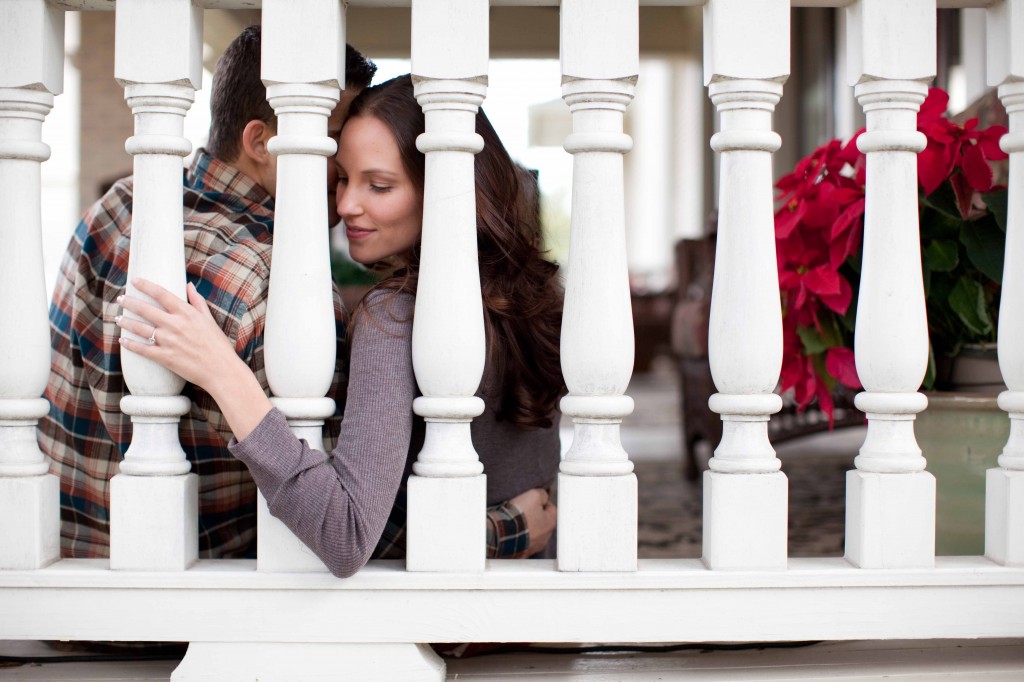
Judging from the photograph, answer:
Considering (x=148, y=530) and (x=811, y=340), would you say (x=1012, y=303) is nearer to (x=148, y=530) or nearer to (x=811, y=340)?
(x=811, y=340)

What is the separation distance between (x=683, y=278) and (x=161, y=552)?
3049 millimetres

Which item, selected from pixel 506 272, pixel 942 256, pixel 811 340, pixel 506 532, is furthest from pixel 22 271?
pixel 942 256

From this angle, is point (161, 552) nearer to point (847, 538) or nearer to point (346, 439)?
point (346, 439)

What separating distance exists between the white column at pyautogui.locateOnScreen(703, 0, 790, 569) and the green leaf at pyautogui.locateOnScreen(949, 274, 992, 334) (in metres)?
0.50

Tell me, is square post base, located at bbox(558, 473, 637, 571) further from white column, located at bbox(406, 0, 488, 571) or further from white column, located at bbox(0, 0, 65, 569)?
white column, located at bbox(0, 0, 65, 569)

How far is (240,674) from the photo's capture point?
0.88 m

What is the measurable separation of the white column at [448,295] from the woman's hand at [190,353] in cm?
16

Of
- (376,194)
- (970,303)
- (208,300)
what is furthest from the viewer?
(970,303)

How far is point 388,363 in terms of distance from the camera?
90 cm

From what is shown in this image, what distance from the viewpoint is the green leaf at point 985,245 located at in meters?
1.18

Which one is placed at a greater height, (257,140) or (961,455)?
(257,140)

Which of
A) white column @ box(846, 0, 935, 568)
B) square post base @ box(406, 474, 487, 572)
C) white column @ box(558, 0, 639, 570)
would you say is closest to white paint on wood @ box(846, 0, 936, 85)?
white column @ box(846, 0, 935, 568)

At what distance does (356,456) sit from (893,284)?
0.56 metres

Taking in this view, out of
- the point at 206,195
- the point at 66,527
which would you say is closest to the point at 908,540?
the point at 206,195
